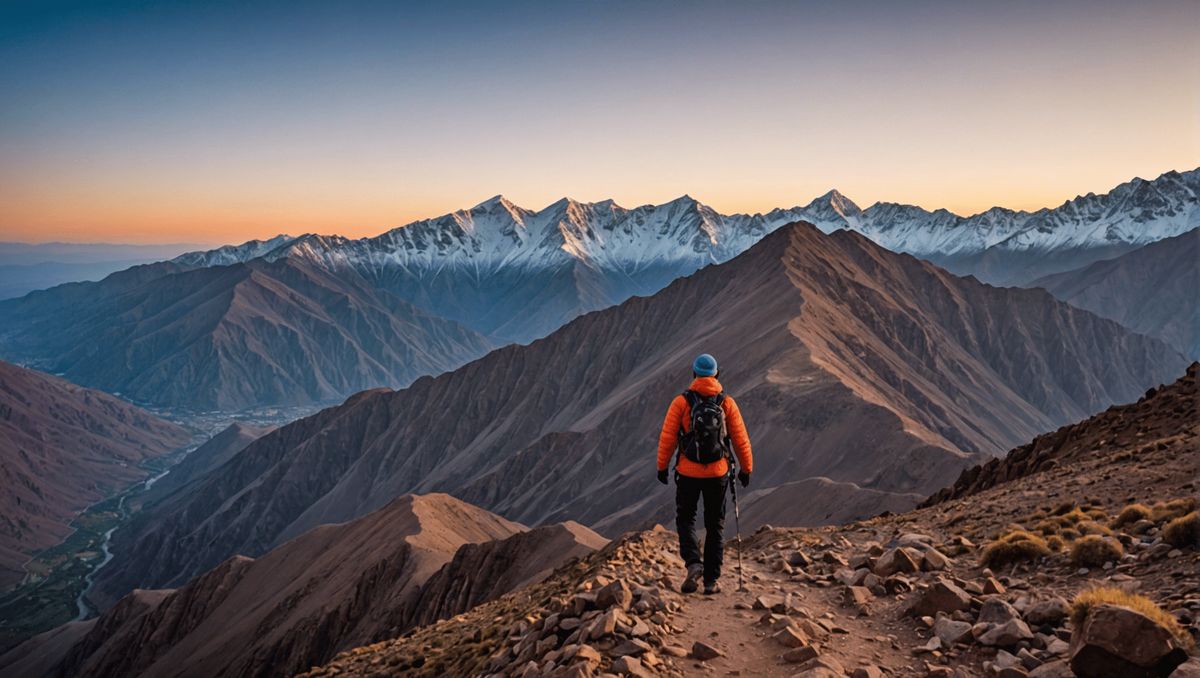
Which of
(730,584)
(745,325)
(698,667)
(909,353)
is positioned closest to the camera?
(698,667)

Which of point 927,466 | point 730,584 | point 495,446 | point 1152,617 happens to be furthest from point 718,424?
point 495,446

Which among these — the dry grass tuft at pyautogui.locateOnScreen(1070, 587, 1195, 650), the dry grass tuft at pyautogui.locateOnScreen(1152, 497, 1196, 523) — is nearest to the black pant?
the dry grass tuft at pyautogui.locateOnScreen(1070, 587, 1195, 650)

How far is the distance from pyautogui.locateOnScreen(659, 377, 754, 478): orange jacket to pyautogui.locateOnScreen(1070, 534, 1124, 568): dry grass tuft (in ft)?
18.0

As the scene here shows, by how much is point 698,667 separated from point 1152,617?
5198 millimetres

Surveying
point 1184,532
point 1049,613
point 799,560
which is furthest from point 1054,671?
point 799,560

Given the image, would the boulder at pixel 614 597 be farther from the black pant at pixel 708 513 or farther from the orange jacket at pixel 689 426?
the orange jacket at pixel 689 426

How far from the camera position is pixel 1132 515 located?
48.2 ft

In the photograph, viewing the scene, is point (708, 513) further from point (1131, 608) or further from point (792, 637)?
point (1131, 608)

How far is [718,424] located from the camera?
1305 cm

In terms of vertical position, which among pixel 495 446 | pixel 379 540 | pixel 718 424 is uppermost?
pixel 718 424

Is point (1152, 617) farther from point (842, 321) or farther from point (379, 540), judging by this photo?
point (842, 321)

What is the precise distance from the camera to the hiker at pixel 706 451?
1305 cm

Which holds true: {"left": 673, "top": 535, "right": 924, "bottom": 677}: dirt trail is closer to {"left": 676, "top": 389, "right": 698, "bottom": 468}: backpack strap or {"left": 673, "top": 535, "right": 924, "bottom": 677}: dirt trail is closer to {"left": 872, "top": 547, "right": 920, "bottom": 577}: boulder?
{"left": 872, "top": 547, "right": 920, "bottom": 577}: boulder

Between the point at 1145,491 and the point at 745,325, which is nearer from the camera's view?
the point at 1145,491
